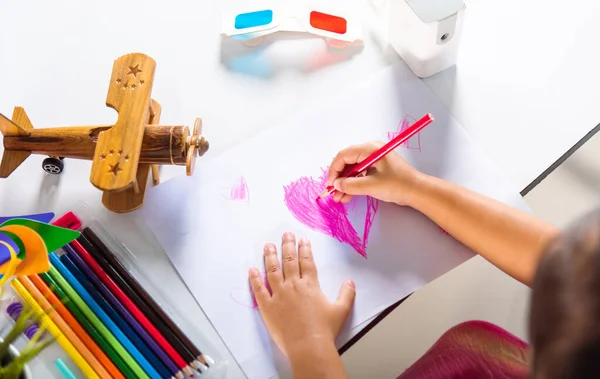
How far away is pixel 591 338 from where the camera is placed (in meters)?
0.29

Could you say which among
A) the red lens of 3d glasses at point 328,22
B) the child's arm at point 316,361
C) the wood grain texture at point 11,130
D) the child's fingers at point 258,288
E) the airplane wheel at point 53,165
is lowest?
the child's arm at point 316,361

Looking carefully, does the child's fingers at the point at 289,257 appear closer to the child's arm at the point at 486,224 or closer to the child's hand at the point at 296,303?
the child's hand at the point at 296,303

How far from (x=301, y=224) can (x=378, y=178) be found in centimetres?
9

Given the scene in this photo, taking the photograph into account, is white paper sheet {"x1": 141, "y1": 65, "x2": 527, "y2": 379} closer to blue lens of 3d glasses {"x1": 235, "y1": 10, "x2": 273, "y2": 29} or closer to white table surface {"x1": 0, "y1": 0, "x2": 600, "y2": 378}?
white table surface {"x1": 0, "y1": 0, "x2": 600, "y2": 378}

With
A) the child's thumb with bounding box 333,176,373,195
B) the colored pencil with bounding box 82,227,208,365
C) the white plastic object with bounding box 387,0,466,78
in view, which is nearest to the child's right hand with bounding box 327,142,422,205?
the child's thumb with bounding box 333,176,373,195

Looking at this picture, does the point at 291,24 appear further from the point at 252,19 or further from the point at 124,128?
the point at 124,128

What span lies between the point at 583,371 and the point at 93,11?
2.11 feet

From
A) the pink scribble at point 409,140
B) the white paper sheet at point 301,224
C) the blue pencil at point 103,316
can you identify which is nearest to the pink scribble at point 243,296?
the white paper sheet at point 301,224

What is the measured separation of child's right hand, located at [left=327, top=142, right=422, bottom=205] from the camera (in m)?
0.60

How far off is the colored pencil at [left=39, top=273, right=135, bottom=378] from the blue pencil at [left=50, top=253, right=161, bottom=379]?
0.01m

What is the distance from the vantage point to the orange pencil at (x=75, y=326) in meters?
0.53

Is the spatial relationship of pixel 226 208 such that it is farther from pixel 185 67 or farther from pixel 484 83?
pixel 484 83

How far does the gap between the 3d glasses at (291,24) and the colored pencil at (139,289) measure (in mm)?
282

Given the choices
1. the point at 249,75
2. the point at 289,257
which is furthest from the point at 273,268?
the point at 249,75
